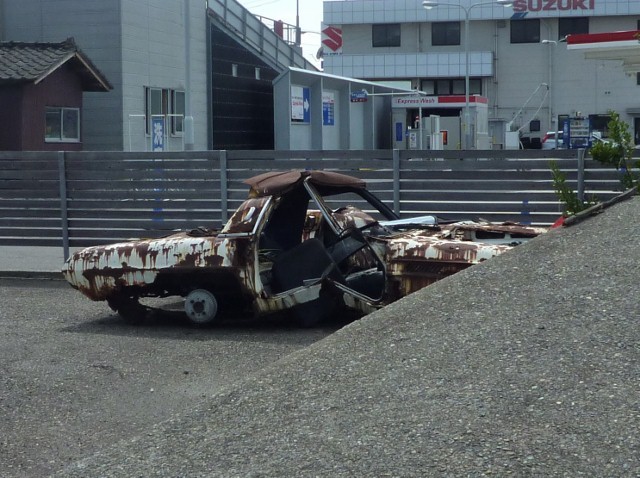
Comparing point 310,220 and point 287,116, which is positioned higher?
point 287,116

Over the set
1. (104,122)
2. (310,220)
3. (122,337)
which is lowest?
(122,337)

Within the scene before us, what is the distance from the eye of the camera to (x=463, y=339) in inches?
260

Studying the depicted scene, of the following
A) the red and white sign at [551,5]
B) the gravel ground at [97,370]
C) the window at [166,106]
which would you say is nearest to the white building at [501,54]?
the red and white sign at [551,5]

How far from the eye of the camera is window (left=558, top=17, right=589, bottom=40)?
67.6 meters

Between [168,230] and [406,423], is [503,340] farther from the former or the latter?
[168,230]

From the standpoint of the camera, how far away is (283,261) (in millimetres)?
10273

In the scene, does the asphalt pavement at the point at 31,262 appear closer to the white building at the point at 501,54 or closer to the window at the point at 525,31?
the white building at the point at 501,54

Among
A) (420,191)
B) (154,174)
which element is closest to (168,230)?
(154,174)

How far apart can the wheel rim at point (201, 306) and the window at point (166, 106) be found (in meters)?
25.9

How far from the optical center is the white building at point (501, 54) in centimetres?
6650

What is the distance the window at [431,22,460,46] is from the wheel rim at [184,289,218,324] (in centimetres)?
6209

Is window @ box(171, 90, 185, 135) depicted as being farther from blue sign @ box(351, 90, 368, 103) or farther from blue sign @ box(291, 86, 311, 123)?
blue sign @ box(351, 90, 368, 103)

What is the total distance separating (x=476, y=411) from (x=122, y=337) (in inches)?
212

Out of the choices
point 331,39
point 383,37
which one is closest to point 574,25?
point 383,37
